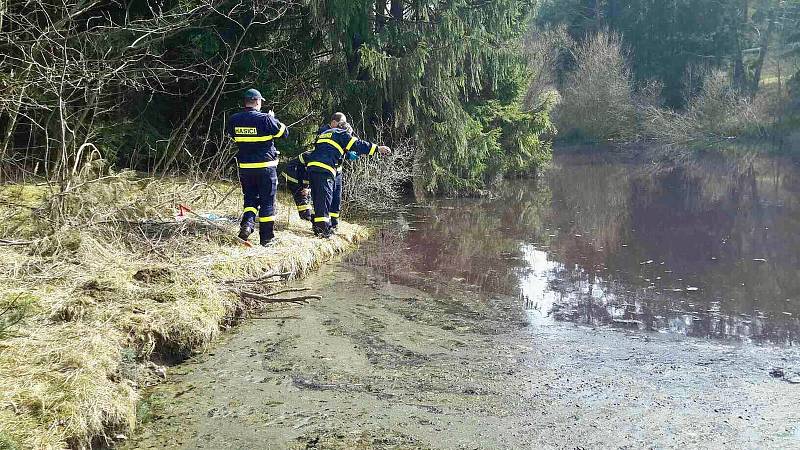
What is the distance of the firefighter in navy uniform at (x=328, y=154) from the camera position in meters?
9.11

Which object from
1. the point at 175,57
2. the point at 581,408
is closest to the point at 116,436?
the point at 581,408

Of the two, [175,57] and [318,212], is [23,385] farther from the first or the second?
[175,57]

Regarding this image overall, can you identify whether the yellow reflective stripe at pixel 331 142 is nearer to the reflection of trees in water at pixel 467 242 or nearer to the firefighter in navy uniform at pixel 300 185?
the firefighter in navy uniform at pixel 300 185

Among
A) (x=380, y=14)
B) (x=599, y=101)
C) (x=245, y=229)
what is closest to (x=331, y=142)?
(x=245, y=229)

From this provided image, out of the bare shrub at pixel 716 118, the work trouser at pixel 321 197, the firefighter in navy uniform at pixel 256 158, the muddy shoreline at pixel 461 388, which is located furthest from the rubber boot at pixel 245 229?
the bare shrub at pixel 716 118

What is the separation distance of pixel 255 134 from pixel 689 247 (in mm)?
7067

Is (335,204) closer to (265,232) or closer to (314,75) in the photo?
(265,232)

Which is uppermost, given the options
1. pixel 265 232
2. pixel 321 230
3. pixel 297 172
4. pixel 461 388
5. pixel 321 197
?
pixel 297 172

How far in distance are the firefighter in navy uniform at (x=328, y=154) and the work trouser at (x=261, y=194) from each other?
3.16ft

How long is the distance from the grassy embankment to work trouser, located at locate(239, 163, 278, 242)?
1.00 ft

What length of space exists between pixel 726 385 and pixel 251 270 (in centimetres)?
480

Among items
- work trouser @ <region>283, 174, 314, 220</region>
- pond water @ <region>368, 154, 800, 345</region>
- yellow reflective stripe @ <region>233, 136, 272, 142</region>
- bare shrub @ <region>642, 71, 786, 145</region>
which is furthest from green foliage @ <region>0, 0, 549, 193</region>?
bare shrub @ <region>642, 71, 786, 145</region>

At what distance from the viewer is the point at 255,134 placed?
7969 mm

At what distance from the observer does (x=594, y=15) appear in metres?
47.7
